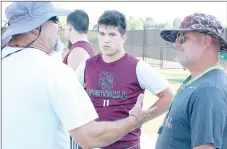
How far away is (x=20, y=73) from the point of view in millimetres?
1812

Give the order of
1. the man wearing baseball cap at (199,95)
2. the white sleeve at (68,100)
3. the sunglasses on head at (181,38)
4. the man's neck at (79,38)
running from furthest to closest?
the man's neck at (79,38), the sunglasses on head at (181,38), the man wearing baseball cap at (199,95), the white sleeve at (68,100)

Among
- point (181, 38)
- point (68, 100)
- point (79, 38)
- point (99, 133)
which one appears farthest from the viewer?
point (79, 38)

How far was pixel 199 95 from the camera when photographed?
204 cm

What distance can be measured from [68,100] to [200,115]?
0.73 meters

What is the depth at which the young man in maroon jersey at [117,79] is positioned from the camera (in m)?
3.06

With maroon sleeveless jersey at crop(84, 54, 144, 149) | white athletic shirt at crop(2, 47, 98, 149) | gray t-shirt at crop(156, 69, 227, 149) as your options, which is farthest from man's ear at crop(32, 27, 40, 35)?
maroon sleeveless jersey at crop(84, 54, 144, 149)

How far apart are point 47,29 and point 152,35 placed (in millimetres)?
20840

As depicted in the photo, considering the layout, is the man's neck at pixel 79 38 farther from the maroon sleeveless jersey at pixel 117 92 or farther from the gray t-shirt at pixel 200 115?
the gray t-shirt at pixel 200 115

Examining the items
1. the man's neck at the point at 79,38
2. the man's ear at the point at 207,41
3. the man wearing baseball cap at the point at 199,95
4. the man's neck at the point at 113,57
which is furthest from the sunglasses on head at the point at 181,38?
the man's neck at the point at 79,38

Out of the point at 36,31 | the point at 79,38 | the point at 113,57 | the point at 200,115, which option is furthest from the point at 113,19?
the point at 200,115

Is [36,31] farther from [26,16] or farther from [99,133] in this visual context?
[99,133]

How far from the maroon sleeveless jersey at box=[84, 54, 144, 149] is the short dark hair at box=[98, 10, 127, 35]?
0.32 metres

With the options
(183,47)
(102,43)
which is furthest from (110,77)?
(183,47)

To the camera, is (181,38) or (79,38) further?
(79,38)
